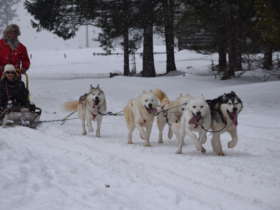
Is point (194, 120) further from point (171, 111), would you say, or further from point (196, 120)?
point (171, 111)

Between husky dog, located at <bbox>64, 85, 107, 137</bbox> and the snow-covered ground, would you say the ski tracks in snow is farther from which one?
husky dog, located at <bbox>64, 85, 107, 137</bbox>

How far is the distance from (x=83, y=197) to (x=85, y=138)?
3924mm

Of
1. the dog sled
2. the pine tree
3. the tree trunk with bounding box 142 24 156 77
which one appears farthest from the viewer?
the pine tree

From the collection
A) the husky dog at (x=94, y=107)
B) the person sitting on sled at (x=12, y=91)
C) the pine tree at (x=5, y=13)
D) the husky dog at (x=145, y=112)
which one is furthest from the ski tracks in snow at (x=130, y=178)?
the pine tree at (x=5, y=13)

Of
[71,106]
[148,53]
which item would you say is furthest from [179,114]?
[148,53]

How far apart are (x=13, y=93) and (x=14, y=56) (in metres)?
0.93

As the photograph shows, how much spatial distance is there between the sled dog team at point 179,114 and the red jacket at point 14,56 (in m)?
1.16

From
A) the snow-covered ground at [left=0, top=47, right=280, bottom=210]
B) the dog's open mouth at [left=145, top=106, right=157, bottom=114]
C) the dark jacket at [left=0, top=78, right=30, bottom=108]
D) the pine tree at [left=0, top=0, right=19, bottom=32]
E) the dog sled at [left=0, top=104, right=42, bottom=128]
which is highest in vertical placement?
the pine tree at [left=0, top=0, right=19, bottom=32]

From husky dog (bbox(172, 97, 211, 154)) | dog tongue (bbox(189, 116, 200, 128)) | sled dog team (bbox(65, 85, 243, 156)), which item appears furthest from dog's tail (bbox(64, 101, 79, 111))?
dog tongue (bbox(189, 116, 200, 128))

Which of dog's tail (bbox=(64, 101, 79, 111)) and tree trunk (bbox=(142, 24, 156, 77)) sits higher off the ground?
tree trunk (bbox=(142, 24, 156, 77))

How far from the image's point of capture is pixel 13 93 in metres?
8.17

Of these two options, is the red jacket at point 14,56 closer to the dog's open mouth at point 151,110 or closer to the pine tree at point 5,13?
the dog's open mouth at point 151,110

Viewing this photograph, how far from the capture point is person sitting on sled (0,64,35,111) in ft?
26.6

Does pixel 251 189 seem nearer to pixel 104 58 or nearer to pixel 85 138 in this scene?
pixel 85 138
